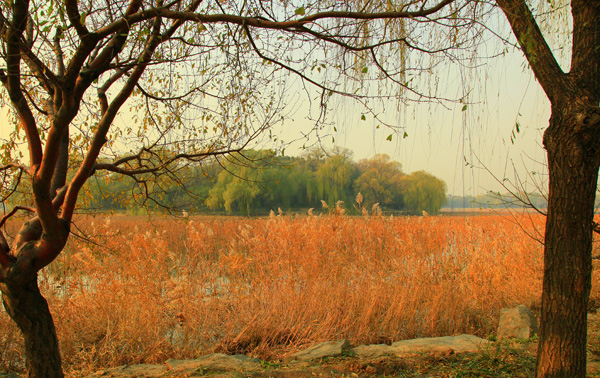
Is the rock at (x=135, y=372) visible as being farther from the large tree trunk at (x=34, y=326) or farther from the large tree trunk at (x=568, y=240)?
the large tree trunk at (x=568, y=240)

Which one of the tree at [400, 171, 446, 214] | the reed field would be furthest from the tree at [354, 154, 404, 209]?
the reed field

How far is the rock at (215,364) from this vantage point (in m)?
3.27

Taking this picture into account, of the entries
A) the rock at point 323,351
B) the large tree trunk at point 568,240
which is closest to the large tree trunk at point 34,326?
the rock at point 323,351

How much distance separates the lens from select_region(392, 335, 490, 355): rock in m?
3.50

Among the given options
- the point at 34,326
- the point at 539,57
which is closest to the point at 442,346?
the point at 539,57

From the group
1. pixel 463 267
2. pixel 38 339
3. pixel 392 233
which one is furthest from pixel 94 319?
pixel 463 267

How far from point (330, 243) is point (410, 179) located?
76.0 ft

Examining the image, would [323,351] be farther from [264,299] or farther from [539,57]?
[539,57]

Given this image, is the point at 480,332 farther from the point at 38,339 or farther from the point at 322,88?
the point at 38,339

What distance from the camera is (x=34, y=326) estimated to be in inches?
100

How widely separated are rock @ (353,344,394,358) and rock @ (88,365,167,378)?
1.59 metres

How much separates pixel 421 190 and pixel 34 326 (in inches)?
1094

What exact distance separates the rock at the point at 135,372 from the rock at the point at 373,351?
1593mm

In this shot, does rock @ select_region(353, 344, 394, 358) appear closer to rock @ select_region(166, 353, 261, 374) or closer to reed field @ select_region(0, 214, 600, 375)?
reed field @ select_region(0, 214, 600, 375)
